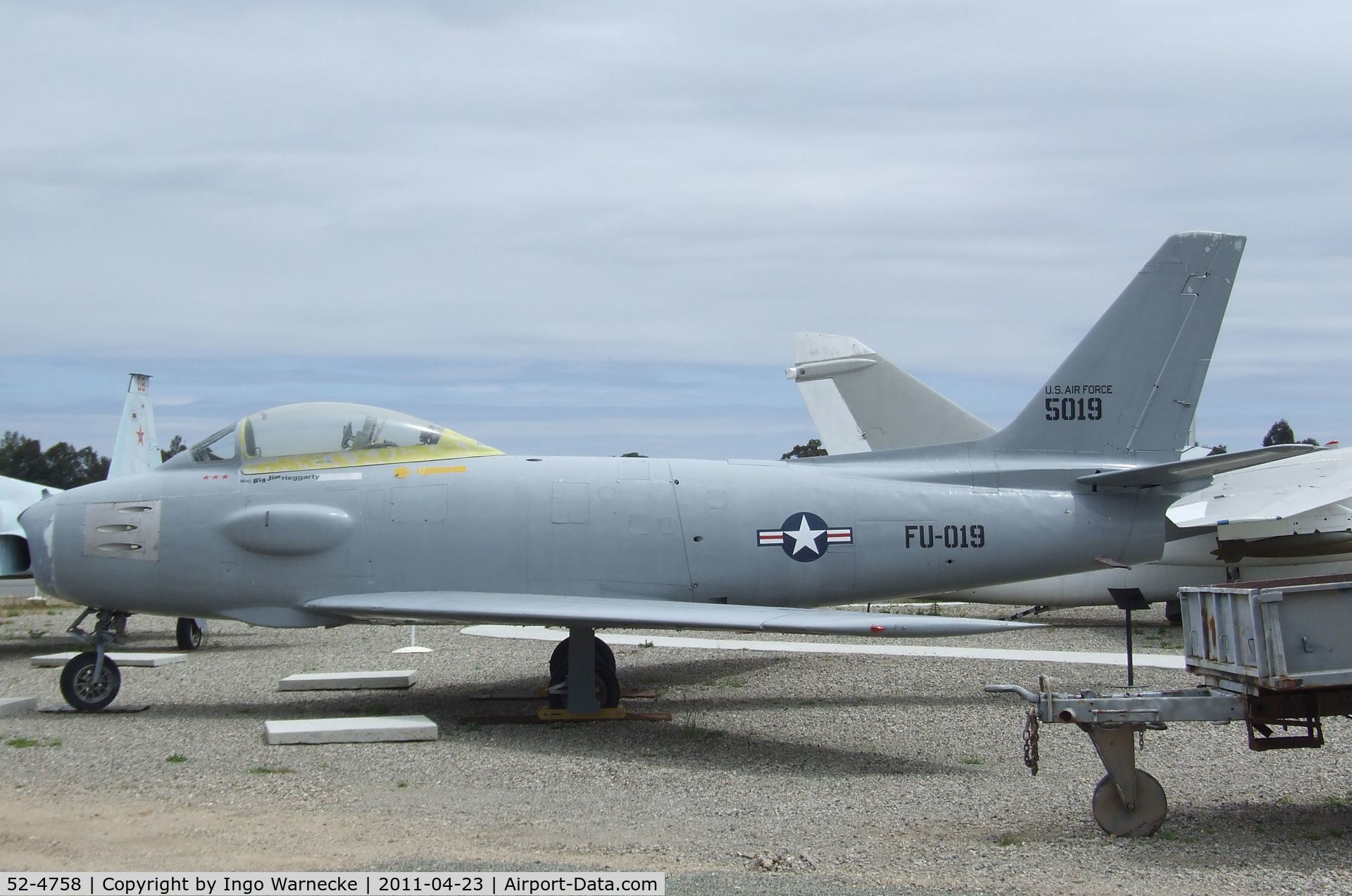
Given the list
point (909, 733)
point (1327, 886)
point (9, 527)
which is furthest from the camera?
point (9, 527)

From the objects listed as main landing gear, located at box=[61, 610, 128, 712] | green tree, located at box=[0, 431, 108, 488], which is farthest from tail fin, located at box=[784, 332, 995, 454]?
green tree, located at box=[0, 431, 108, 488]

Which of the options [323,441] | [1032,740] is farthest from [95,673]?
[1032,740]

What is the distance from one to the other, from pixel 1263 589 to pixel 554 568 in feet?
19.3

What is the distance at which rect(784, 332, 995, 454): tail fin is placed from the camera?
16625 millimetres

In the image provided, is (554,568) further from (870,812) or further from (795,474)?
(870,812)

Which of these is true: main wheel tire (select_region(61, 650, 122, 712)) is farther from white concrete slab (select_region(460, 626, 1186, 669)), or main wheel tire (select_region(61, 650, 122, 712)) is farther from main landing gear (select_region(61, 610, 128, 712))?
white concrete slab (select_region(460, 626, 1186, 669))

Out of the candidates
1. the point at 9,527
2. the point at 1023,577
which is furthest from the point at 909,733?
the point at 9,527

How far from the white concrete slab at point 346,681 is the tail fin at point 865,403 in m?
8.13

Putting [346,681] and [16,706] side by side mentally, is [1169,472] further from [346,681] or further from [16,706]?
[16,706]

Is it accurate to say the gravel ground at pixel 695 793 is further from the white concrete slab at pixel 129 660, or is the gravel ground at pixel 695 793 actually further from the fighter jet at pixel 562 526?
the white concrete slab at pixel 129 660

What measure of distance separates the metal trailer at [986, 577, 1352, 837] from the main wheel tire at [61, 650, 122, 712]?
25.5 ft

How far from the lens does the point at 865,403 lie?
17.5m

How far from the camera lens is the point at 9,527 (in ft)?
47.4

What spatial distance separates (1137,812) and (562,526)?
547cm
